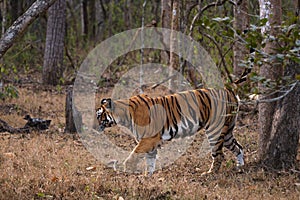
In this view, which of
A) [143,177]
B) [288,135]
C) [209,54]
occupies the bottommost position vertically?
[143,177]

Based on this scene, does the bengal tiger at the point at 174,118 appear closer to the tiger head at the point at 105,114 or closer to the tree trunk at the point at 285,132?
the tiger head at the point at 105,114

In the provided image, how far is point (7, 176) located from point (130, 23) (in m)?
16.8

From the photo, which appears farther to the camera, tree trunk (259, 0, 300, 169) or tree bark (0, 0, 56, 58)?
tree trunk (259, 0, 300, 169)

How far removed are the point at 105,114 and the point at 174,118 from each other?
3.17 feet

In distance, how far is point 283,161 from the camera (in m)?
6.68

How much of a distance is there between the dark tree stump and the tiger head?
183 centimetres

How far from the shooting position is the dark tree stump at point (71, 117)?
9.32m

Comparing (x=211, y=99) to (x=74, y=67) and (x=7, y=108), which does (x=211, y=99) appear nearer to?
(x=7, y=108)

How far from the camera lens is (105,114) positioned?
7.46 meters

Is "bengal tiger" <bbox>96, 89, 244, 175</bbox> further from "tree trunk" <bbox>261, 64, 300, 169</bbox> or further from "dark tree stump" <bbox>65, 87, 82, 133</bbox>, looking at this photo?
"dark tree stump" <bbox>65, 87, 82, 133</bbox>

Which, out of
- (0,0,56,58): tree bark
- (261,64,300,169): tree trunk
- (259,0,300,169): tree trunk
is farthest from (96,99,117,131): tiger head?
(261,64,300,169): tree trunk

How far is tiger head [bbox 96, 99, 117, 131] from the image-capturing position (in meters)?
7.34

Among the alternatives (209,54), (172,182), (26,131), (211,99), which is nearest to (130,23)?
(209,54)

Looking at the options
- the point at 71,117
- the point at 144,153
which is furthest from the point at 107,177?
the point at 71,117
